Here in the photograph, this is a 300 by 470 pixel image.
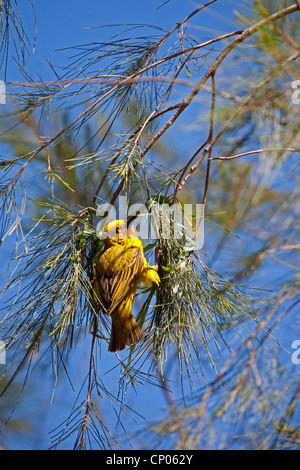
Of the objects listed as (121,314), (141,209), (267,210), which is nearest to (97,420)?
(121,314)

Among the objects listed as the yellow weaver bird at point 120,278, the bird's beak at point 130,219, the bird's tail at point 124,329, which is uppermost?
the bird's beak at point 130,219

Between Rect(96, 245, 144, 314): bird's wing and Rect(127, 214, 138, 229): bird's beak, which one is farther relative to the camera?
Rect(127, 214, 138, 229): bird's beak

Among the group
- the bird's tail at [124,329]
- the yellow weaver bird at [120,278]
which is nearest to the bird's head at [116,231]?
the yellow weaver bird at [120,278]

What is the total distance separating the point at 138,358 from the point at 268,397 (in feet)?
1.20

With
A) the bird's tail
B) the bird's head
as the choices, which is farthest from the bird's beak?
the bird's tail

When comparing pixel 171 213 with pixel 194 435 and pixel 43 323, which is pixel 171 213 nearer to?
pixel 43 323

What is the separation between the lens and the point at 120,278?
5.21ft

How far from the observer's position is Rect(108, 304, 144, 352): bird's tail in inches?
64.1

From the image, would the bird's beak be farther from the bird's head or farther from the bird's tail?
the bird's tail

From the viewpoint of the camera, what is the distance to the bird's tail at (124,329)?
1627 millimetres

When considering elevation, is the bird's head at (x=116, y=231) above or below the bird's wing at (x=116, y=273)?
above

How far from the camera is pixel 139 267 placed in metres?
1.62

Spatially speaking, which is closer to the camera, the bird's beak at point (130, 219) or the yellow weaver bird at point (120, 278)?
the yellow weaver bird at point (120, 278)

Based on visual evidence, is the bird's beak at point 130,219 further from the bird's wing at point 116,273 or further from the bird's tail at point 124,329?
the bird's tail at point 124,329
